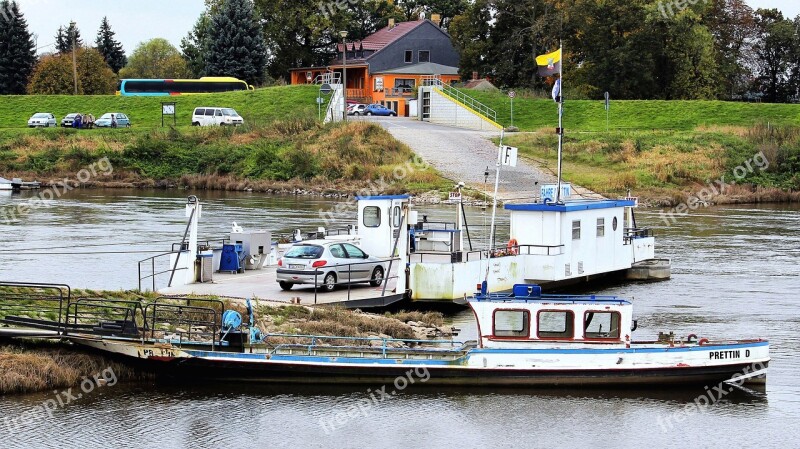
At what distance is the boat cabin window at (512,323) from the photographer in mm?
26203

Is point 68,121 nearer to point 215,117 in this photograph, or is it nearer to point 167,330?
point 215,117

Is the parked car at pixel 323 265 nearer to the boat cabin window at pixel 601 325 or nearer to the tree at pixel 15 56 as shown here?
the boat cabin window at pixel 601 325

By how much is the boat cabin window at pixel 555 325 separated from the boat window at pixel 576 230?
11.2m

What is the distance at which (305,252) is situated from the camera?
3209cm

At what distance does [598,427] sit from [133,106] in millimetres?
78359

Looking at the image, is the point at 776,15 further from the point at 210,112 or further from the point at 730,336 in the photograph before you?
the point at 730,336

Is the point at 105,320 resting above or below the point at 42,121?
below

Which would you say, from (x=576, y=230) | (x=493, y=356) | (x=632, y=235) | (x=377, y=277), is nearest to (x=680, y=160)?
(x=632, y=235)

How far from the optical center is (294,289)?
32781 millimetres

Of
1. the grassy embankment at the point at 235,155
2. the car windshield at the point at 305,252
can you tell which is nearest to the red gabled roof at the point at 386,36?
the grassy embankment at the point at 235,155

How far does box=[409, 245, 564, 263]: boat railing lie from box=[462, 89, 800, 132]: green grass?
49.1 metres

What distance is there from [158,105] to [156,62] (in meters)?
51.9

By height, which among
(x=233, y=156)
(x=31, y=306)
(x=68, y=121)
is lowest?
(x=31, y=306)

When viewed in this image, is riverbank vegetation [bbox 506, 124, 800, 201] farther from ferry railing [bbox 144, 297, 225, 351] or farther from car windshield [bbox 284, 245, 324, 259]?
ferry railing [bbox 144, 297, 225, 351]
